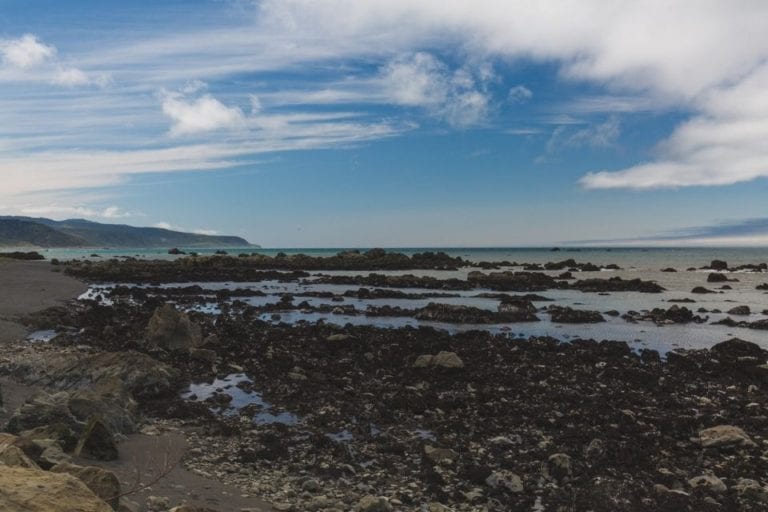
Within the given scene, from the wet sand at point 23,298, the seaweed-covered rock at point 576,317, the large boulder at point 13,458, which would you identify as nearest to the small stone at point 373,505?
the large boulder at point 13,458

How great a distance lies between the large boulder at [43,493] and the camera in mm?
4133

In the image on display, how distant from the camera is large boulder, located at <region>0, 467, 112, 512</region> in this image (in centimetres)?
413

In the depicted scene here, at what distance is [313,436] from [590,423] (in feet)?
19.3

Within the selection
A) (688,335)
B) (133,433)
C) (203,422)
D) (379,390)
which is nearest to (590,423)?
(379,390)

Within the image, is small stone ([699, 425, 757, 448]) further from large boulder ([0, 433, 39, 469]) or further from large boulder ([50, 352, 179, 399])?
large boulder ([50, 352, 179, 399])

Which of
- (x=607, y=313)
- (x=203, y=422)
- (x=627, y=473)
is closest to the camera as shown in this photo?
(x=627, y=473)

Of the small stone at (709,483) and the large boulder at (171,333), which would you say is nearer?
Answer: the small stone at (709,483)

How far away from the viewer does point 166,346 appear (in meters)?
18.3

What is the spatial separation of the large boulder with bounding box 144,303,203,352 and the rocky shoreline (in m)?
0.06

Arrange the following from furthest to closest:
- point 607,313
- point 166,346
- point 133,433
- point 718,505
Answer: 1. point 607,313
2. point 166,346
3. point 133,433
4. point 718,505

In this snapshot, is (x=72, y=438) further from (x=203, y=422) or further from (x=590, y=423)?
(x=590, y=423)

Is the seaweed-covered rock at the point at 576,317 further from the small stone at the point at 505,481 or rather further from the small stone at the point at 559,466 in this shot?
the small stone at the point at 505,481

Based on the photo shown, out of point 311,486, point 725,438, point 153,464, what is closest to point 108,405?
point 153,464

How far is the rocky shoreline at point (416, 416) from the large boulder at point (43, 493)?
0.95m
